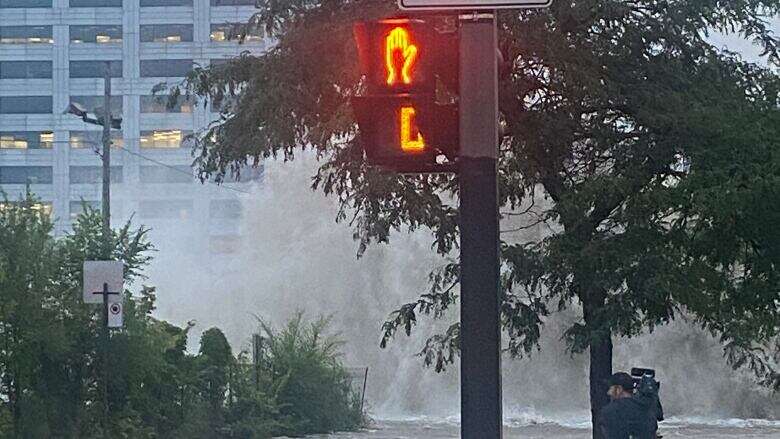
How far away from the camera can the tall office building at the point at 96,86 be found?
2938 inches

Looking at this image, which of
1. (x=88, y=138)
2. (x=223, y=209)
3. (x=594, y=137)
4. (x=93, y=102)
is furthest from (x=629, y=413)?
(x=93, y=102)

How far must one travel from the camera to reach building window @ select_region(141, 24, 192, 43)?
76.3 m

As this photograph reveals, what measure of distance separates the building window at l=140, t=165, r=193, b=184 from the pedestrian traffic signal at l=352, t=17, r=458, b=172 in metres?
69.7

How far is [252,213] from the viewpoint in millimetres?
47219

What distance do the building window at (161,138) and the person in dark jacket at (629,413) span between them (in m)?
65.8

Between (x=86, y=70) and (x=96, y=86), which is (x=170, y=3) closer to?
(x=86, y=70)

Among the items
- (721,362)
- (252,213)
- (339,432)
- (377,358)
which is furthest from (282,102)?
(252,213)

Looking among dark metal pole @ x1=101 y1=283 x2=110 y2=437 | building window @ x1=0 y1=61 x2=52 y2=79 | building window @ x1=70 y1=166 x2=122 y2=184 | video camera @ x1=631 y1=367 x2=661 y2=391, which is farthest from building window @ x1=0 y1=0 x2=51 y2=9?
video camera @ x1=631 y1=367 x2=661 y2=391

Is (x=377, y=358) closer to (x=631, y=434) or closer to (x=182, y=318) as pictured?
(x=182, y=318)

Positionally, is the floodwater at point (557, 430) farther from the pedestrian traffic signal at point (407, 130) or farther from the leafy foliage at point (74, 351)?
the pedestrian traffic signal at point (407, 130)

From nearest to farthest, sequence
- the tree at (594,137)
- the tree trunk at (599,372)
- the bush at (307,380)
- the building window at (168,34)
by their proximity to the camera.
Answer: the tree at (594,137)
the tree trunk at (599,372)
the bush at (307,380)
the building window at (168,34)

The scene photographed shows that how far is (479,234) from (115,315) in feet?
41.3

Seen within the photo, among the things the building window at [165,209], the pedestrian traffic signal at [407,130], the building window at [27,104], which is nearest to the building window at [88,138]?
the building window at [27,104]

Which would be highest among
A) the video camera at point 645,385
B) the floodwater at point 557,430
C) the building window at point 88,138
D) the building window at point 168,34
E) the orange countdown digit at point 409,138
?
the building window at point 168,34
